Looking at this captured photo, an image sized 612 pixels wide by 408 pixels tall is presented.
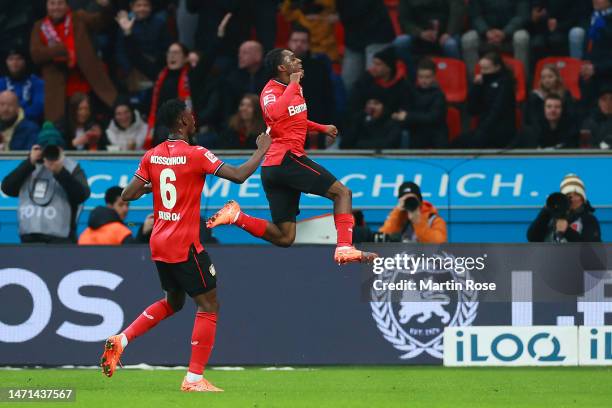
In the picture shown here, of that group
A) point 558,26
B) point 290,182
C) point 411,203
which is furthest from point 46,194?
point 558,26

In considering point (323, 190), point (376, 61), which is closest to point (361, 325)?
point (323, 190)

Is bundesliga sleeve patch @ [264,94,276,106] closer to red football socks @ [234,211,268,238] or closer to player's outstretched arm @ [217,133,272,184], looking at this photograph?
red football socks @ [234,211,268,238]

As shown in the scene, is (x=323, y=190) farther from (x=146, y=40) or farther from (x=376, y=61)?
(x=146, y=40)

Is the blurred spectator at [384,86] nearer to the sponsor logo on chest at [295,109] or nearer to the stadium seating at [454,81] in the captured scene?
the stadium seating at [454,81]

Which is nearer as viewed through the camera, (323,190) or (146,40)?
(323,190)

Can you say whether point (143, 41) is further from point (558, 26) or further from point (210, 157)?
point (210, 157)

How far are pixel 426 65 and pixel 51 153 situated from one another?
4727mm

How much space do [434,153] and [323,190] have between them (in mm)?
5233

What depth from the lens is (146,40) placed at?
18.8m

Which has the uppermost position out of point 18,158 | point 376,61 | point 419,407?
point 376,61

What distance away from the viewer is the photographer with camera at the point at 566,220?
584 inches

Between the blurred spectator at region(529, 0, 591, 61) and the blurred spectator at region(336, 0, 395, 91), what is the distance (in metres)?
1.85

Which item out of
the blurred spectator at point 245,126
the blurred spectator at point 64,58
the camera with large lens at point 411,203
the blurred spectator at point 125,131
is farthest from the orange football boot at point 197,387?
the blurred spectator at point 64,58

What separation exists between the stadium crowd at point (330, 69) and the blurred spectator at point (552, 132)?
0.04 ft
